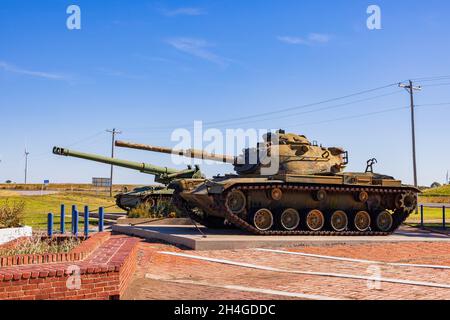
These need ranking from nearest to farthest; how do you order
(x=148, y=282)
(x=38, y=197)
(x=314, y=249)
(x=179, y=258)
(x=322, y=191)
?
(x=148, y=282) → (x=179, y=258) → (x=314, y=249) → (x=322, y=191) → (x=38, y=197)

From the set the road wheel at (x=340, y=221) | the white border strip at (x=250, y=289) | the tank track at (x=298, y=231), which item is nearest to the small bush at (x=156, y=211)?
the tank track at (x=298, y=231)

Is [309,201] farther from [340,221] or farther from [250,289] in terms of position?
[250,289]

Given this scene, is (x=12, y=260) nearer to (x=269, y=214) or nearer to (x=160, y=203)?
(x=269, y=214)

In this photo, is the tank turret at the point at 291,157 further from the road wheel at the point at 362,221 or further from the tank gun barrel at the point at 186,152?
the tank gun barrel at the point at 186,152

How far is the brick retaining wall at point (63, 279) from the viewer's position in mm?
5965

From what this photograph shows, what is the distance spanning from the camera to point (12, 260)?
7039 millimetres

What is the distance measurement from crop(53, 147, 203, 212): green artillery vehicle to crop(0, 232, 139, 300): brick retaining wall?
47.9ft

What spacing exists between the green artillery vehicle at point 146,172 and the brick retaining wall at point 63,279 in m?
14.6

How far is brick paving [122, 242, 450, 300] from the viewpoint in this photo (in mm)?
7402

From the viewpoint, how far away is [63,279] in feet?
20.9

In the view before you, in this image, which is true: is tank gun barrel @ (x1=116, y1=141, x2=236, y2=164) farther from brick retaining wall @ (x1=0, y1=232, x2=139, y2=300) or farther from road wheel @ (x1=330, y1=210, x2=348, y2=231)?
brick retaining wall @ (x1=0, y1=232, x2=139, y2=300)

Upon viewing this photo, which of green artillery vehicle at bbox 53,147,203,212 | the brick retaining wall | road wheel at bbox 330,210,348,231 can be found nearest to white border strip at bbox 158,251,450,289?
the brick retaining wall
